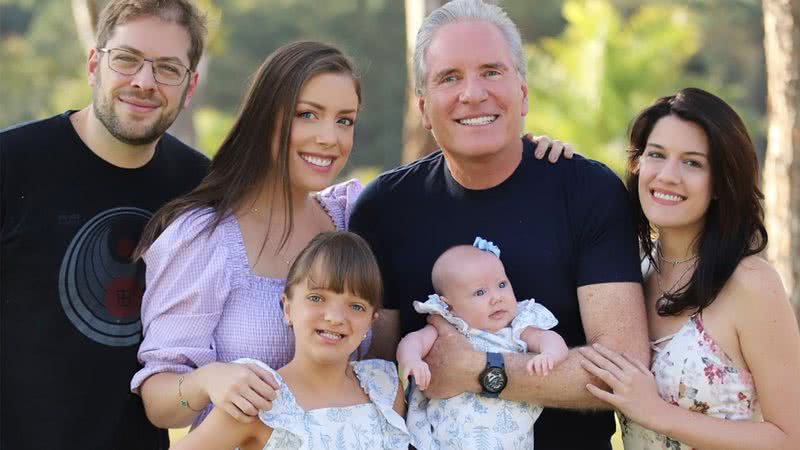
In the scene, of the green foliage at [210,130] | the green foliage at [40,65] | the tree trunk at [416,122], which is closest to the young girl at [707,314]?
the tree trunk at [416,122]

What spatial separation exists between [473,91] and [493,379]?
112 cm

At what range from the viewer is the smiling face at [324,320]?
356 centimetres

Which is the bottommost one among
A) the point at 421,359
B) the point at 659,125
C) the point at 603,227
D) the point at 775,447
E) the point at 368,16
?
the point at 775,447

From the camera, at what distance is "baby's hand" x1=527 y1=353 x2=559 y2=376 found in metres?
3.78

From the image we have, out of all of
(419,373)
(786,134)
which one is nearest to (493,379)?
(419,373)

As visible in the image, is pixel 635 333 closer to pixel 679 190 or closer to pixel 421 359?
pixel 679 190

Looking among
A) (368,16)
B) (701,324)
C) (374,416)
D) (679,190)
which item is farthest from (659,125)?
(368,16)

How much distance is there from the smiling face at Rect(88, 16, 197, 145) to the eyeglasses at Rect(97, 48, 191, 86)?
0.02 metres

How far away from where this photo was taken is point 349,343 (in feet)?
11.9

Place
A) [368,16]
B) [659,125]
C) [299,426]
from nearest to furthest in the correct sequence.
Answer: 1. [299,426]
2. [659,125]
3. [368,16]

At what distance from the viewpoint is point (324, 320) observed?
3.55 meters

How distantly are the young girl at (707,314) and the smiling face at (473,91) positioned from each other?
Result: 56cm

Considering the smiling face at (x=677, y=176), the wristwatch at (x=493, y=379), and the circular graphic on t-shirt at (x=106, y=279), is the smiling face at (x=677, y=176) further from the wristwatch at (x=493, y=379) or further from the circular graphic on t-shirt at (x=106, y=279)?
the circular graphic on t-shirt at (x=106, y=279)

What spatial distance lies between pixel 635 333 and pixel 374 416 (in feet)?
3.33
